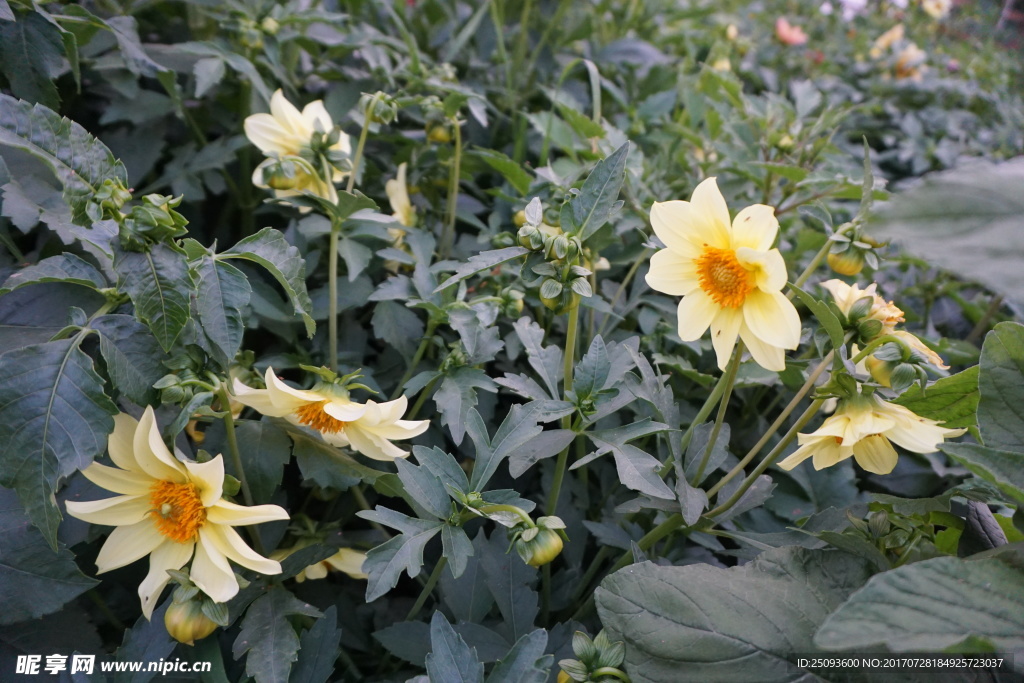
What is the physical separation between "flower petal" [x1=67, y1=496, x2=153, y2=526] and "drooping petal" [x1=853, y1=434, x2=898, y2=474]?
2.64ft

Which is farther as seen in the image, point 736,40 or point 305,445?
point 736,40

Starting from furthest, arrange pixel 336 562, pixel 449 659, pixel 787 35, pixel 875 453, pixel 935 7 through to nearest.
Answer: pixel 935 7
pixel 787 35
pixel 336 562
pixel 875 453
pixel 449 659

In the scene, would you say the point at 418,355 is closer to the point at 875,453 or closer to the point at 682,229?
the point at 682,229

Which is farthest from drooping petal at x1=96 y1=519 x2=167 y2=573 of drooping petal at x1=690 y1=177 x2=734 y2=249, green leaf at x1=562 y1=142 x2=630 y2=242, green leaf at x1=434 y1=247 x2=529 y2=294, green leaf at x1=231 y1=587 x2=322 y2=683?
drooping petal at x1=690 y1=177 x2=734 y2=249

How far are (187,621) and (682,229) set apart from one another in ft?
2.18

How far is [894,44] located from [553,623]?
289cm

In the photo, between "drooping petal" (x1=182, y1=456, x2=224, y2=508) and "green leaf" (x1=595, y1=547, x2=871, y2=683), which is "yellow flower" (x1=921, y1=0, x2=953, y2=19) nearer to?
"green leaf" (x1=595, y1=547, x2=871, y2=683)

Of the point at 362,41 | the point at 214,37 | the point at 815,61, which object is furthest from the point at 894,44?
the point at 214,37

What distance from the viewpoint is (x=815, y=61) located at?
261cm

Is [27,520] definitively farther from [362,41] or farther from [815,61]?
[815,61]

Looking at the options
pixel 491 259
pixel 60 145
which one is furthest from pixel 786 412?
pixel 60 145

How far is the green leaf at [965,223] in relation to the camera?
20.8 inches

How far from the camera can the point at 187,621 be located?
27.5 inches

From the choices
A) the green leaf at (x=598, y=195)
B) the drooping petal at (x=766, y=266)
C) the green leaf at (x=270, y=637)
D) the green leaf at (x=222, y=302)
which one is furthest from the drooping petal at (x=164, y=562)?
the drooping petal at (x=766, y=266)
